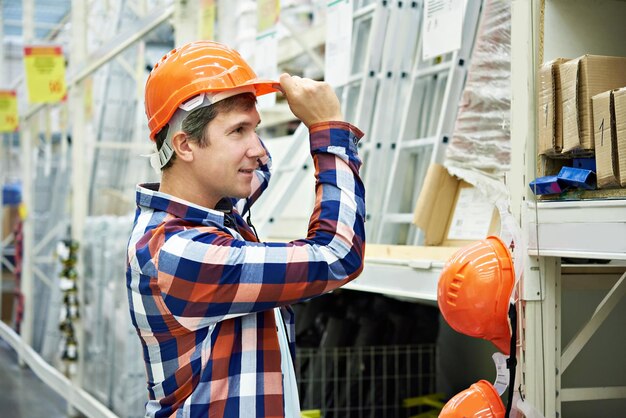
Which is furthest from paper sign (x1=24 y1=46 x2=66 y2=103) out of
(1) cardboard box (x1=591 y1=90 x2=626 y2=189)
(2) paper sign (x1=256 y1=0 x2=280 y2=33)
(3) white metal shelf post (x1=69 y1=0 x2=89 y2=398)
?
(1) cardboard box (x1=591 y1=90 x2=626 y2=189)

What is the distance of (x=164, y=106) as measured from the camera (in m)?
1.99

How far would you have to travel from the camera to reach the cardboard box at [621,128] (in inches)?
71.4

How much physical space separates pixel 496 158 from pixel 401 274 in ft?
1.79

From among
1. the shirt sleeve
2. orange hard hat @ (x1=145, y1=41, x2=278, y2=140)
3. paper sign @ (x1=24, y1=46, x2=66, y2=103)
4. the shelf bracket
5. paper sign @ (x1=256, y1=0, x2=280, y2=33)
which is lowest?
the shelf bracket

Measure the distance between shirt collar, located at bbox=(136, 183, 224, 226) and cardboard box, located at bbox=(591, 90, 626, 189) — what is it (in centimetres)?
84

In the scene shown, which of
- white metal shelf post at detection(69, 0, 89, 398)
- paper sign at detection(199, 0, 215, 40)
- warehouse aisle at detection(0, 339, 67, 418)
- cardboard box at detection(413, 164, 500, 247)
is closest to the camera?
cardboard box at detection(413, 164, 500, 247)

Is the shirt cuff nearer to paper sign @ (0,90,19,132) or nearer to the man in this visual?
the man

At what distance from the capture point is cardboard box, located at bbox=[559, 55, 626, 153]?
1.96 meters

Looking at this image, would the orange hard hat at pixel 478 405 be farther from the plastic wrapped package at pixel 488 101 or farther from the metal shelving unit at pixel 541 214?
the plastic wrapped package at pixel 488 101

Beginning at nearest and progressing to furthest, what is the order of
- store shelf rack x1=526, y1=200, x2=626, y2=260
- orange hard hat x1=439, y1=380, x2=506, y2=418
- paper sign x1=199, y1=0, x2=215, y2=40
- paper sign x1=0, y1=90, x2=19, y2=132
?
store shelf rack x1=526, y1=200, x2=626, y2=260 < orange hard hat x1=439, y1=380, x2=506, y2=418 < paper sign x1=199, y1=0, x2=215, y2=40 < paper sign x1=0, y1=90, x2=19, y2=132

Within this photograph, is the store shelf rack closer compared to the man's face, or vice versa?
the store shelf rack

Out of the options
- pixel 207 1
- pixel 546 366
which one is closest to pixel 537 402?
pixel 546 366

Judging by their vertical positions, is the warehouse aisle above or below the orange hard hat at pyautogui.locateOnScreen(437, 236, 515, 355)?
below

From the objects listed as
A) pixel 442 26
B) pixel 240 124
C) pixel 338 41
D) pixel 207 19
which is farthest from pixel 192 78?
pixel 207 19
